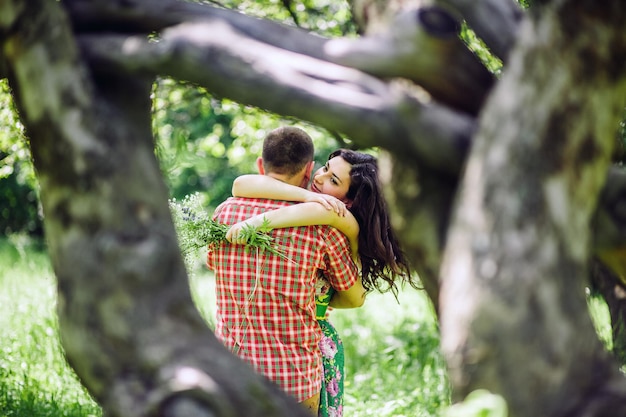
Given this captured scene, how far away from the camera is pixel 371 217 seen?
12.2 ft

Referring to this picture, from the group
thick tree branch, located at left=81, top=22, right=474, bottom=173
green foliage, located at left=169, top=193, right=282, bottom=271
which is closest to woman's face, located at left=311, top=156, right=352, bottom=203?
green foliage, located at left=169, top=193, right=282, bottom=271

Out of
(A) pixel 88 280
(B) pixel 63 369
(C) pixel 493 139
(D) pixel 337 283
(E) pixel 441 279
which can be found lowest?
(B) pixel 63 369

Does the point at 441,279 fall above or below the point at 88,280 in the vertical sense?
above

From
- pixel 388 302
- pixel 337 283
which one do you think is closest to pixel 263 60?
pixel 337 283

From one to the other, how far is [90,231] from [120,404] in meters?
0.49

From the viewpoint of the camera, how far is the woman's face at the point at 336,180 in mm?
3812

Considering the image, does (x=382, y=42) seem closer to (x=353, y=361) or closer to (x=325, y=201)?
(x=325, y=201)

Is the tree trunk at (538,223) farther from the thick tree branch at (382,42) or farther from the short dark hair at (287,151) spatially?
the short dark hair at (287,151)

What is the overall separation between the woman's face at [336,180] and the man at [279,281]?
20 cm

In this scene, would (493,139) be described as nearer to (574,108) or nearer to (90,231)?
(574,108)

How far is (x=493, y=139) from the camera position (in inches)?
81.3

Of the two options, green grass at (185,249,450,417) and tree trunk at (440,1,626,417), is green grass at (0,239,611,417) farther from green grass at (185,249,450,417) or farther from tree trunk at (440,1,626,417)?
tree trunk at (440,1,626,417)

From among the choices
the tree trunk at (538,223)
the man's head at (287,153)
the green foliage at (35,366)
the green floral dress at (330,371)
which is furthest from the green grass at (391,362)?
the tree trunk at (538,223)

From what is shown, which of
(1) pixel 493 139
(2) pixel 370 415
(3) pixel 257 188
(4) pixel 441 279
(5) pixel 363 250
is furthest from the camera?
(2) pixel 370 415
